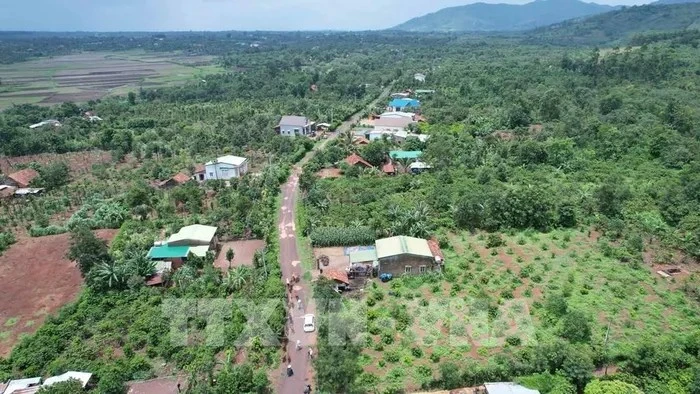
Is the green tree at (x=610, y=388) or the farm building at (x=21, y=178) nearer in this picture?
the green tree at (x=610, y=388)

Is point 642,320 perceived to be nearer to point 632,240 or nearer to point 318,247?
point 632,240

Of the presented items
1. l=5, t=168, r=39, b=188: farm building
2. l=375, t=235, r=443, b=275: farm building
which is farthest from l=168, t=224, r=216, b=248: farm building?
l=5, t=168, r=39, b=188: farm building

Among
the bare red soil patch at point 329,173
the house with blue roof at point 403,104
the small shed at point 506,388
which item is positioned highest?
the house with blue roof at point 403,104

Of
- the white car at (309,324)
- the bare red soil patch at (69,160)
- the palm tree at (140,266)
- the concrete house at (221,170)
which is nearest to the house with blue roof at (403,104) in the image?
the concrete house at (221,170)

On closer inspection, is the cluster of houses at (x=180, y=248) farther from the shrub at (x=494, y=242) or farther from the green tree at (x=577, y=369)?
the green tree at (x=577, y=369)

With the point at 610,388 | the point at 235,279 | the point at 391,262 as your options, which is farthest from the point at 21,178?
the point at 610,388
